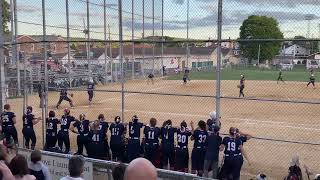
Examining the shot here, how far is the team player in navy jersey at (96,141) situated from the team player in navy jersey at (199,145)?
2559 mm

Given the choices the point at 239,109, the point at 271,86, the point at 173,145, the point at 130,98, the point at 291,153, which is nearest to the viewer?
the point at 173,145

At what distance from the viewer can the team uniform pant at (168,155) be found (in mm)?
11064

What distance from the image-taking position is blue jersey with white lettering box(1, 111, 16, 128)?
43.2 feet

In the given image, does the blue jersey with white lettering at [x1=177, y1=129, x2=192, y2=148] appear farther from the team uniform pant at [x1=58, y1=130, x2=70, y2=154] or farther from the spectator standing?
the team uniform pant at [x1=58, y1=130, x2=70, y2=154]

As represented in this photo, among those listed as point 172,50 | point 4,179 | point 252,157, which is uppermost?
point 172,50

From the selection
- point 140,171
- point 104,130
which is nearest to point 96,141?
point 104,130

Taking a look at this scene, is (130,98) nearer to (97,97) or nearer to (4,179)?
(97,97)

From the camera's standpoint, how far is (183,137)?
10711mm

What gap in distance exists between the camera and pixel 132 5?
31281 millimetres

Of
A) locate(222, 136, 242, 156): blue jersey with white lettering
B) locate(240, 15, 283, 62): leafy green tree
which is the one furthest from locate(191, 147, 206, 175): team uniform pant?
locate(240, 15, 283, 62): leafy green tree

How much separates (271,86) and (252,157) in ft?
69.7

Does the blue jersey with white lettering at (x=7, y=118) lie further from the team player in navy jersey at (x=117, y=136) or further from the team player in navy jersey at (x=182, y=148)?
the team player in navy jersey at (x=182, y=148)

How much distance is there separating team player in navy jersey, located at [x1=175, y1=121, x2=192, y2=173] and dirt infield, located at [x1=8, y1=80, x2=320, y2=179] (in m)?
1.61

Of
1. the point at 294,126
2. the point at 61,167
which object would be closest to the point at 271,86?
the point at 294,126
